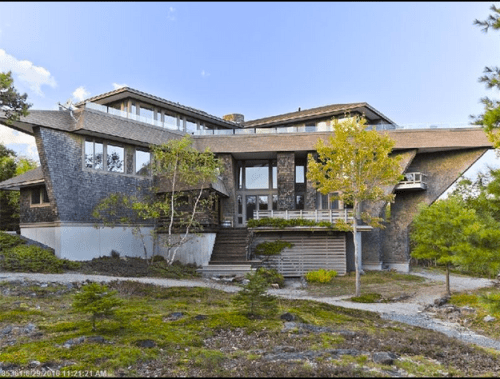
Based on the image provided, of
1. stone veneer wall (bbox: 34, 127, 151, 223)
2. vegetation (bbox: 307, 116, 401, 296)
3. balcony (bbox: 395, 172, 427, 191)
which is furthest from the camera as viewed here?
balcony (bbox: 395, 172, 427, 191)

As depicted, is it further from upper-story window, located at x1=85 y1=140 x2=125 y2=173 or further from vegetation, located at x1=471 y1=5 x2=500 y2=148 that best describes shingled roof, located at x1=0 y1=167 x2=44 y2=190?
vegetation, located at x1=471 y1=5 x2=500 y2=148

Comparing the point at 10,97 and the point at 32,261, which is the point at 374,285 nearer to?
the point at 32,261

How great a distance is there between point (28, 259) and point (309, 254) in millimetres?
13203

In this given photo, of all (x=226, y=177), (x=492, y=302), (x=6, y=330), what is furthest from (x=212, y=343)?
(x=226, y=177)

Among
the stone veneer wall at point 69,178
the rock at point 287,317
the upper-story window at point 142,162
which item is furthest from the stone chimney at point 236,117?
the rock at point 287,317

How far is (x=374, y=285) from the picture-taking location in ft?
67.3

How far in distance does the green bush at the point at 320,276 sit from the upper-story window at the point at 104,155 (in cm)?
1117

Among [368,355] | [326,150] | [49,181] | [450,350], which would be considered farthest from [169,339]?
[49,181]

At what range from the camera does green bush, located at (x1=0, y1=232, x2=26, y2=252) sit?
19.5 m

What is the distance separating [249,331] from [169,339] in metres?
1.64

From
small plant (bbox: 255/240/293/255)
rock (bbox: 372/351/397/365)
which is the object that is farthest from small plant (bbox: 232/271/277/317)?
small plant (bbox: 255/240/293/255)

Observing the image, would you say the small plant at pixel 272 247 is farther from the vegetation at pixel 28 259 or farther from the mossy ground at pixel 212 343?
the mossy ground at pixel 212 343

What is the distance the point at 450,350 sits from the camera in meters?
7.85

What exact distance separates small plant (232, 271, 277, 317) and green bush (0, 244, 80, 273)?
10.9m
